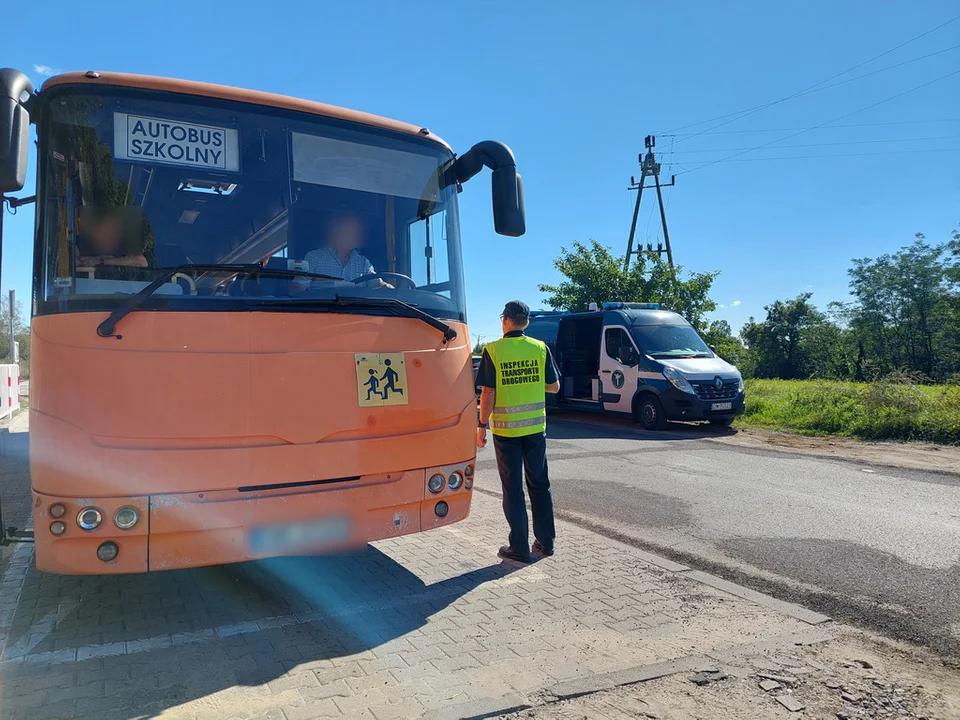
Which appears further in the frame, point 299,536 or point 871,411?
point 871,411

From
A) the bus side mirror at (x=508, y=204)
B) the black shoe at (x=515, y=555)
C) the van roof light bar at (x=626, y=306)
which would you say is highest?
the van roof light bar at (x=626, y=306)

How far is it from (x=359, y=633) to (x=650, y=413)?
11.5 metres

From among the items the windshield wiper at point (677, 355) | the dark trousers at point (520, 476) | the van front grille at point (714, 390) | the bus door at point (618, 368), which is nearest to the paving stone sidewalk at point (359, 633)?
the dark trousers at point (520, 476)

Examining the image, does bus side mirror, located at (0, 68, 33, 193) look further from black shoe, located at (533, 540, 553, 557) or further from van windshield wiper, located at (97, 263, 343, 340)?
black shoe, located at (533, 540, 553, 557)

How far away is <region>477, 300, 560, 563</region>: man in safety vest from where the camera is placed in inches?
213

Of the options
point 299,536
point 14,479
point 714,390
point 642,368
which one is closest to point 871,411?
point 714,390

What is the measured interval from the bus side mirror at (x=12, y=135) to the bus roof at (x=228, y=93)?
10.4 inches

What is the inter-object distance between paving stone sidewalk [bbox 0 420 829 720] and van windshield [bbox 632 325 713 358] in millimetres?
10031

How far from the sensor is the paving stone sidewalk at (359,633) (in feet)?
10.8

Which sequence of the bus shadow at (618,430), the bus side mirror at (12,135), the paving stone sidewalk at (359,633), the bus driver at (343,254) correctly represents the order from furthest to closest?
1. the bus shadow at (618,430)
2. the bus driver at (343,254)
3. the bus side mirror at (12,135)
4. the paving stone sidewalk at (359,633)

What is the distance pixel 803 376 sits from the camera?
4938cm

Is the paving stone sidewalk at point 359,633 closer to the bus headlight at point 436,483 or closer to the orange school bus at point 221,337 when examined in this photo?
the orange school bus at point 221,337

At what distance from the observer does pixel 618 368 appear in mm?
15688

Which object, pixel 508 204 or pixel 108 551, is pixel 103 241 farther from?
pixel 508 204
